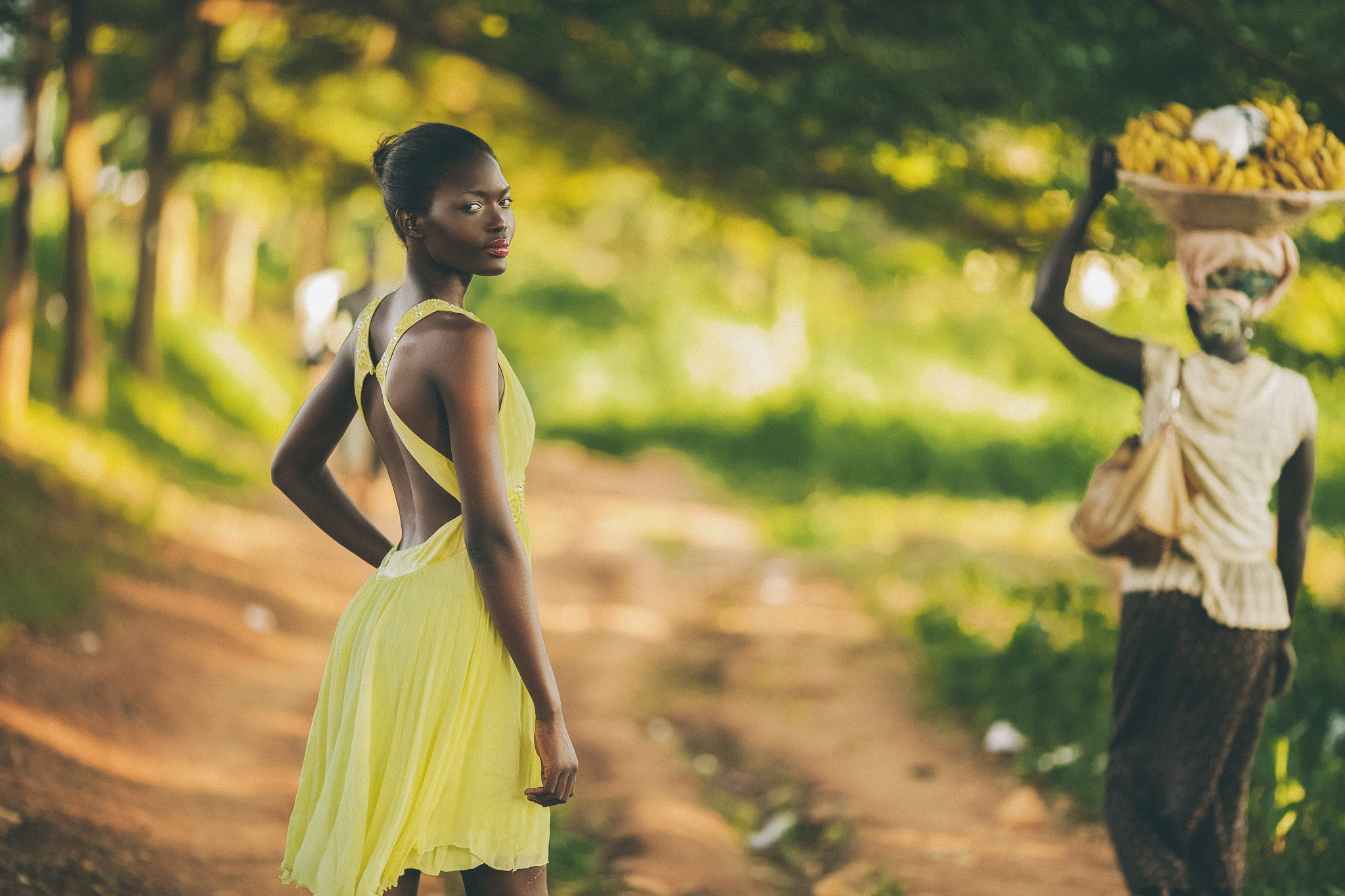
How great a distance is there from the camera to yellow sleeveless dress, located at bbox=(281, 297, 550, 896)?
2223 mm

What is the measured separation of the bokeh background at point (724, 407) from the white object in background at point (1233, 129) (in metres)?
1.40

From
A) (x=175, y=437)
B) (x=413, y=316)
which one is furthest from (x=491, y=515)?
(x=175, y=437)

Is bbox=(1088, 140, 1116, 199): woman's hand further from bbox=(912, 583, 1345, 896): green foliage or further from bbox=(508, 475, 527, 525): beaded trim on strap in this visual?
bbox=(912, 583, 1345, 896): green foliage

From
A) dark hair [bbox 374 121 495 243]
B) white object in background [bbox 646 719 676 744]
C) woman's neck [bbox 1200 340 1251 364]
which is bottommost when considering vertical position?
white object in background [bbox 646 719 676 744]

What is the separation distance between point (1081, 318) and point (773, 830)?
2.69 m

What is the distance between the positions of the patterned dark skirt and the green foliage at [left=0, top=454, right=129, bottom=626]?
507 cm

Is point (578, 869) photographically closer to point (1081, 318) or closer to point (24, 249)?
point (1081, 318)

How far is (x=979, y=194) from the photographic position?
7.57m

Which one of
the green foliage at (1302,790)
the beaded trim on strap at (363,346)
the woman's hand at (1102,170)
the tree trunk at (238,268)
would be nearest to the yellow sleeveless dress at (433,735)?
the beaded trim on strap at (363,346)

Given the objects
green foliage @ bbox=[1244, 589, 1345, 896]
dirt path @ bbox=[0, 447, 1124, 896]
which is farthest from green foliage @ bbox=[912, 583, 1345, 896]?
dirt path @ bbox=[0, 447, 1124, 896]

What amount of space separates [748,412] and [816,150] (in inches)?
387

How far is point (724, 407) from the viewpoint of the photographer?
18297 mm

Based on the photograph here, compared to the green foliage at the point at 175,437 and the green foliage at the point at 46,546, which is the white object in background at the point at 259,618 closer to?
the green foliage at the point at 46,546

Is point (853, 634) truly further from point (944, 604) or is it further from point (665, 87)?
point (665, 87)
